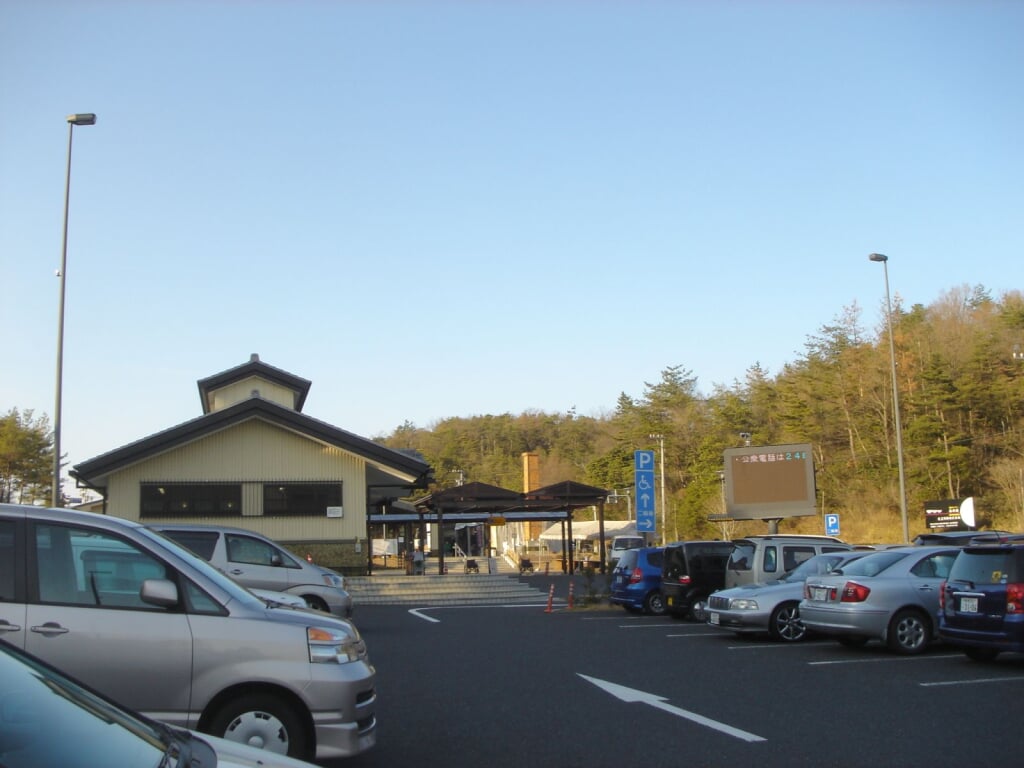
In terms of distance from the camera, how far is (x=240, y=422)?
30609 millimetres

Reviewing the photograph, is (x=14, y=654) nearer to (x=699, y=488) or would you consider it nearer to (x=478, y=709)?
(x=478, y=709)

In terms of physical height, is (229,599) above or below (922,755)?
above

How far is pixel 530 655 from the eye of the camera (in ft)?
46.9

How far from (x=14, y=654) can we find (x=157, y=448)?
2754 cm

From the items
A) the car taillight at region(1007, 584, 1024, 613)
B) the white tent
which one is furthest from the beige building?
the white tent

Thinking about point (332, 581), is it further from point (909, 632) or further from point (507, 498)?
point (507, 498)

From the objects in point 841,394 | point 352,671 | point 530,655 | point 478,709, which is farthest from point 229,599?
point 841,394

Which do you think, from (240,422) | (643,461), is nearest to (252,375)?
(240,422)

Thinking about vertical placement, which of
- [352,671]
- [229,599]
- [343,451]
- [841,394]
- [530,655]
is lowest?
[530,655]

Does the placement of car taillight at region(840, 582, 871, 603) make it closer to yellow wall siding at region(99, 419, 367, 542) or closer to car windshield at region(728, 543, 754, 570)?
car windshield at region(728, 543, 754, 570)

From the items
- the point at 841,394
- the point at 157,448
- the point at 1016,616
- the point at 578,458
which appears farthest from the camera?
the point at 578,458

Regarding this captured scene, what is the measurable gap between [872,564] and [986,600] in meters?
2.48

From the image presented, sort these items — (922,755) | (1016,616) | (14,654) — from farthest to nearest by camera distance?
(1016,616), (922,755), (14,654)

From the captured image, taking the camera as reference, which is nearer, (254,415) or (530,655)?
(530,655)
